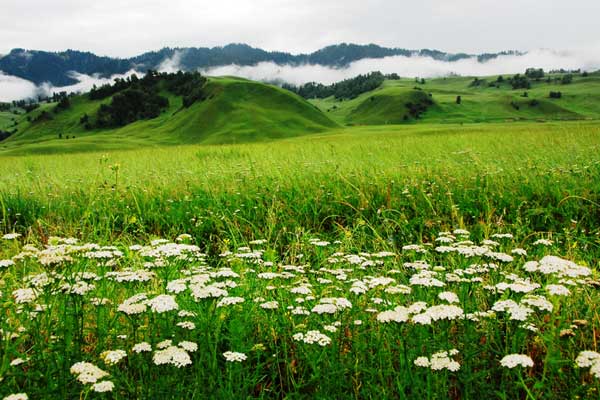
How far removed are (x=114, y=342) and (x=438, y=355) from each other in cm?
267

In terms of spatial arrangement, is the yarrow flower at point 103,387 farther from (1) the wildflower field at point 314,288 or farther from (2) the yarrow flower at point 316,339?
(2) the yarrow flower at point 316,339

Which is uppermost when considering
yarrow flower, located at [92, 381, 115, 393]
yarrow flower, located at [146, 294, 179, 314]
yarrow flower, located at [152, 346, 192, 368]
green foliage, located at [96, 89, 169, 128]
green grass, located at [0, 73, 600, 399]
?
green foliage, located at [96, 89, 169, 128]

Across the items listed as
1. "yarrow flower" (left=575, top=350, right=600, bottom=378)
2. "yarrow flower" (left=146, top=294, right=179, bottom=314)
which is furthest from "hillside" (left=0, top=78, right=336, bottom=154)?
"yarrow flower" (left=575, top=350, right=600, bottom=378)

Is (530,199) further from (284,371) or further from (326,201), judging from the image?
(284,371)

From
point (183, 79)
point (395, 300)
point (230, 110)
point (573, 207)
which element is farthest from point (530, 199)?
point (183, 79)

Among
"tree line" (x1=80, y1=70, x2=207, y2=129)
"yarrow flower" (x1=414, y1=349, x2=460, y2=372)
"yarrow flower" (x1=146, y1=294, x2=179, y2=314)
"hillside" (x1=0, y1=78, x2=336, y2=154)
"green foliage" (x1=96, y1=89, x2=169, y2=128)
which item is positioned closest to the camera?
"yarrow flower" (x1=414, y1=349, x2=460, y2=372)

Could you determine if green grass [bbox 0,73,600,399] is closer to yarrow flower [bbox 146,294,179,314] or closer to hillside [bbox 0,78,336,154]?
yarrow flower [bbox 146,294,179,314]

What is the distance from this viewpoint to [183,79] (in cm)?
17950

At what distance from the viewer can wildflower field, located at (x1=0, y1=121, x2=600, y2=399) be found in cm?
279

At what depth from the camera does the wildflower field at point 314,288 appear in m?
2.79

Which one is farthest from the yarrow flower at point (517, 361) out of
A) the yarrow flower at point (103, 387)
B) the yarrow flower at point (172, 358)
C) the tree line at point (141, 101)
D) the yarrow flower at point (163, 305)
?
the tree line at point (141, 101)

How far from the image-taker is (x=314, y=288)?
460 cm

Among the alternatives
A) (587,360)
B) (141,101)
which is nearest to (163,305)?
(587,360)

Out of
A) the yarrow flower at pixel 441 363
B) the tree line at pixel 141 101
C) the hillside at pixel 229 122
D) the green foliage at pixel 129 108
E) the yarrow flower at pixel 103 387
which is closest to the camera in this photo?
the yarrow flower at pixel 103 387
